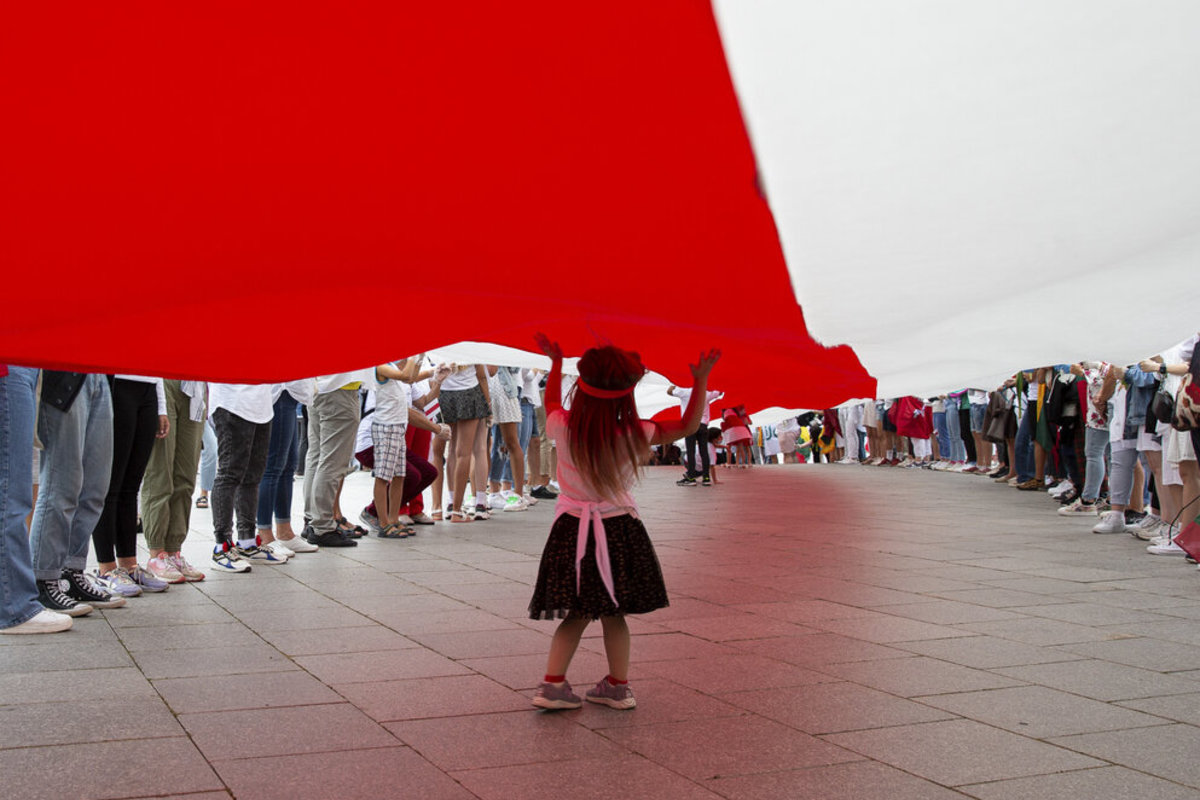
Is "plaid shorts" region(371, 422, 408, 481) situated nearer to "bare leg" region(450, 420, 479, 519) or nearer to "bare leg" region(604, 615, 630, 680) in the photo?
"bare leg" region(450, 420, 479, 519)

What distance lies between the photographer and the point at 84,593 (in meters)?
5.80

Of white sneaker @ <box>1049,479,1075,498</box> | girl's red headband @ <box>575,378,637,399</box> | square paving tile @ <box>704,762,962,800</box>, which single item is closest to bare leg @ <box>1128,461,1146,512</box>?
white sneaker @ <box>1049,479,1075,498</box>

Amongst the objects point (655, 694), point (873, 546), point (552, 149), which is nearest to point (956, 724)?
point (655, 694)

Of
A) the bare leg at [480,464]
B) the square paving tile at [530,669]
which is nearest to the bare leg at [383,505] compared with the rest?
the bare leg at [480,464]

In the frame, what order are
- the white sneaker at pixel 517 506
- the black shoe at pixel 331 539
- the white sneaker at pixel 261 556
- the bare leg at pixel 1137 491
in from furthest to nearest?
1. the white sneaker at pixel 517 506
2. the bare leg at pixel 1137 491
3. the black shoe at pixel 331 539
4. the white sneaker at pixel 261 556

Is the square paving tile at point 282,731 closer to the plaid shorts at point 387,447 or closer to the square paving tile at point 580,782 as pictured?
the square paving tile at point 580,782

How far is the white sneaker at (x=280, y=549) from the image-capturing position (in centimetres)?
783

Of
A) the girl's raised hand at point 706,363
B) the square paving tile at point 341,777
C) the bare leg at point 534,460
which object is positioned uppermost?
the girl's raised hand at point 706,363

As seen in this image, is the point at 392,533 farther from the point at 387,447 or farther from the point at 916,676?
the point at 916,676

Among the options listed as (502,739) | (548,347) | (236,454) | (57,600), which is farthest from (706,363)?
(236,454)

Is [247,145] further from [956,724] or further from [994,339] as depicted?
[956,724]

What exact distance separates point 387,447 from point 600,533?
17.7 ft

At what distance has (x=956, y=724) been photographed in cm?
384

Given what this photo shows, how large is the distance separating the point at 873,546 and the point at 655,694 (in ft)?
17.0
